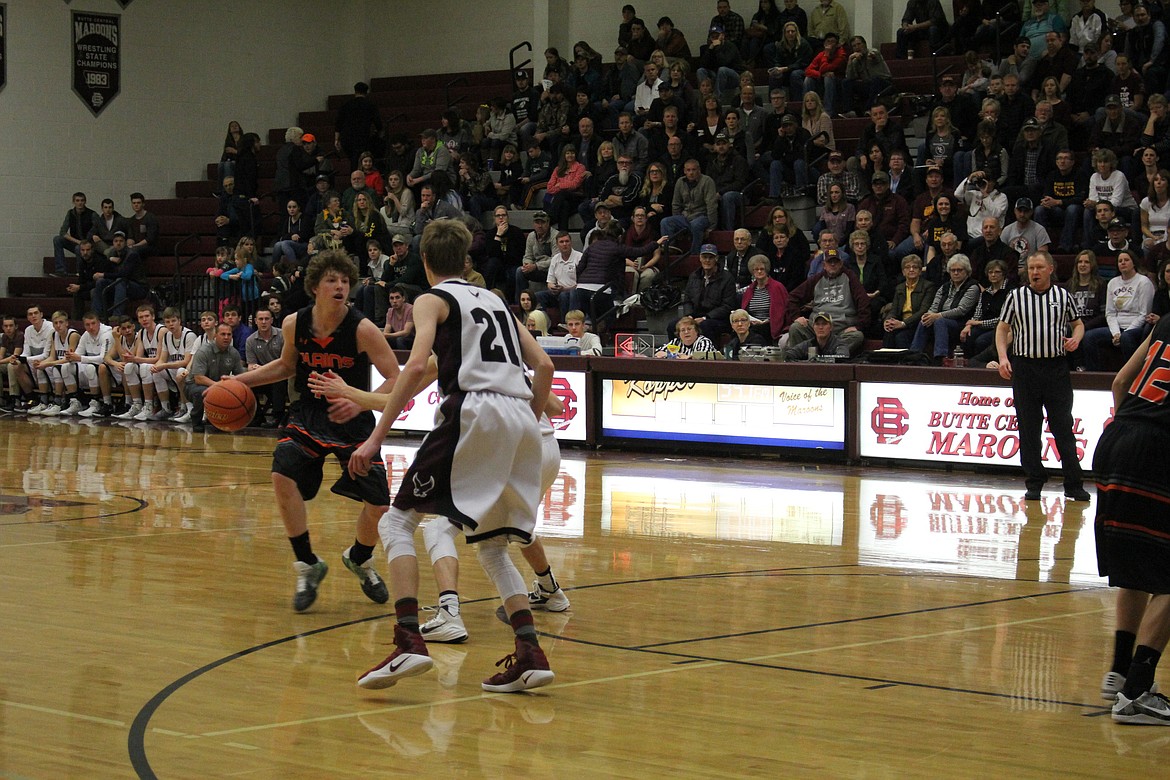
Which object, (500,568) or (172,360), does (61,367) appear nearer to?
(172,360)

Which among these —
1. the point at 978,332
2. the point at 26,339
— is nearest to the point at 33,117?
the point at 26,339

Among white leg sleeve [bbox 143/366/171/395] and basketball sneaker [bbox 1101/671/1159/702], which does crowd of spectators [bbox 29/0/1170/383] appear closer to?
white leg sleeve [bbox 143/366/171/395]

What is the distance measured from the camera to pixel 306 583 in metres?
7.03

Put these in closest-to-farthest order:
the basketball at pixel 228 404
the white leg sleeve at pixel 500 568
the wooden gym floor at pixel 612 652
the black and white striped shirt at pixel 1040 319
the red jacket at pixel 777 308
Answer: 1. the wooden gym floor at pixel 612 652
2. the white leg sleeve at pixel 500 568
3. the basketball at pixel 228 404
4. the black and white striped shirt at pixel 1040 319
5. the red jacket at pixel 777 308

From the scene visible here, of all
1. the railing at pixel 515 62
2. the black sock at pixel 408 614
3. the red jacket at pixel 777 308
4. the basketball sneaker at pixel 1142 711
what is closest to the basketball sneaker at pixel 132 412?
the railing at pixel 515 62

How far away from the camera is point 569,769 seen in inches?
175

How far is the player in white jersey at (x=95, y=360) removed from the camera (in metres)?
20.9

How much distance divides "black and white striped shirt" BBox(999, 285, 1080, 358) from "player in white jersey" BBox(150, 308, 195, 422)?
39.9 feet

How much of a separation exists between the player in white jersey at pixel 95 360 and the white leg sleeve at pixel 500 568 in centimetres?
1672

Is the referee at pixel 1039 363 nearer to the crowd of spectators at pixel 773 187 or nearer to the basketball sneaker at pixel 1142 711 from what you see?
the crowd of spectators at pixel 773 187

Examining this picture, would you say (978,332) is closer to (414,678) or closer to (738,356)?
(738,356)

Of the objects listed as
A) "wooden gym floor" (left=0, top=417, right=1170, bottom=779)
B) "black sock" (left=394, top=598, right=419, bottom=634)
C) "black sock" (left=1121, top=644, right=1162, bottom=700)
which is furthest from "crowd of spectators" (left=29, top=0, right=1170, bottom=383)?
"black sock" (left=1121, top=644, right=1162, bottom=700)

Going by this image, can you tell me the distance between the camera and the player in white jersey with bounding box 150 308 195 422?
20.0m

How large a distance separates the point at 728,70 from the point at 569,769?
17.7m
